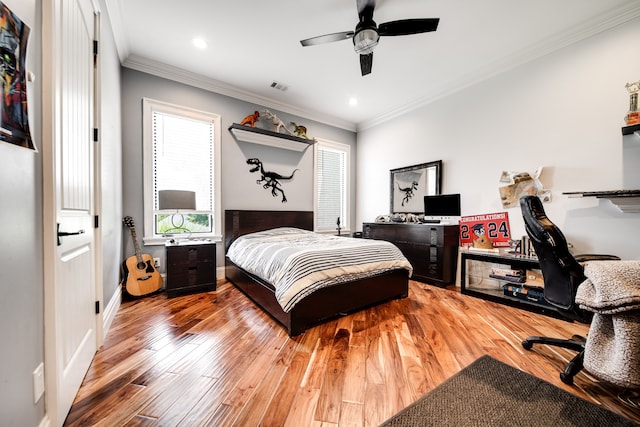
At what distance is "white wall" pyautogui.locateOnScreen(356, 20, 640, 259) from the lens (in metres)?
2.29

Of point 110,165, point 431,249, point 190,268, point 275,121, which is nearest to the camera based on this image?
point 110,165

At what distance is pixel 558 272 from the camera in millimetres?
1590

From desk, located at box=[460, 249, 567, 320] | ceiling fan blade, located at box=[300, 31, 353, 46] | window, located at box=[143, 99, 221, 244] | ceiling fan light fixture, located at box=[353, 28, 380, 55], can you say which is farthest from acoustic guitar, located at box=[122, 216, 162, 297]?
desk, located at box=[460, 249, 567, 320]

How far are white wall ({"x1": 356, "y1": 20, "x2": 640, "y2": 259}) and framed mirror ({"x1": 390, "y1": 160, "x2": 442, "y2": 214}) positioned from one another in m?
0.14

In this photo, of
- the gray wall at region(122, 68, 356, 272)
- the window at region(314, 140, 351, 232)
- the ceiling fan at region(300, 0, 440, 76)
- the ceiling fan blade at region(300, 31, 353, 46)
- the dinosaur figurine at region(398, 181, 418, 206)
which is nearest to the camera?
the ceiling fan at region(300, 0, 440, 76)

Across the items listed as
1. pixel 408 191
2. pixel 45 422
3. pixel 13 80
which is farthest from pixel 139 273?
pixel 408 191

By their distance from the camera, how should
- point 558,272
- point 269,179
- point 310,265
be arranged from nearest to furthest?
point 558,272, point 310,265, point 269,179

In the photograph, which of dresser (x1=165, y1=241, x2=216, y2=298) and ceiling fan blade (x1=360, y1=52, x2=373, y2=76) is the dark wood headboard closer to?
dresser (x1=165, y1=241, x2=216, y2=298)

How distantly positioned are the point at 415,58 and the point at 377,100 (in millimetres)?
1143

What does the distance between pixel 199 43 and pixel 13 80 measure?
2.45 m

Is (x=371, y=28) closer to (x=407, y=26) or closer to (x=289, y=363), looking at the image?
(x=407, y=26)

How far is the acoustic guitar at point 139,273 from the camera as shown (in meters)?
2.73

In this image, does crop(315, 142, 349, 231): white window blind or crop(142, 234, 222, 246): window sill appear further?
crop(315, 142, 349, 231): white window blind

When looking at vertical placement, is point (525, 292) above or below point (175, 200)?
below
